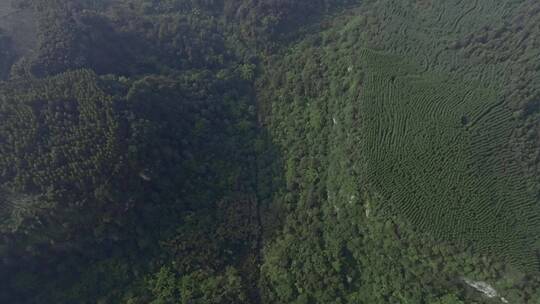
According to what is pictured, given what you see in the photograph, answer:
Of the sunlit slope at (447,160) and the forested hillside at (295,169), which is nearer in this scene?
the sunlit slope at (447,160)

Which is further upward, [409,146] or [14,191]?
[409,146]

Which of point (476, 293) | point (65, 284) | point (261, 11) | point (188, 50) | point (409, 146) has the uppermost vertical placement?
point (261, 11)

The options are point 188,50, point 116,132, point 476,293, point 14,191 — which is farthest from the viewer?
point 188,50

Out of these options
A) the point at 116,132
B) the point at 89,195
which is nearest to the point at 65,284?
the point at 89,195

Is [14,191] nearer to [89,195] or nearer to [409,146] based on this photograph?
[89,195]

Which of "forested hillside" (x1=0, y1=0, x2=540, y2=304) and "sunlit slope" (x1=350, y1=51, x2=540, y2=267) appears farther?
"forested hillside" (x1=0, y1=0, x2=540, y2=304)
